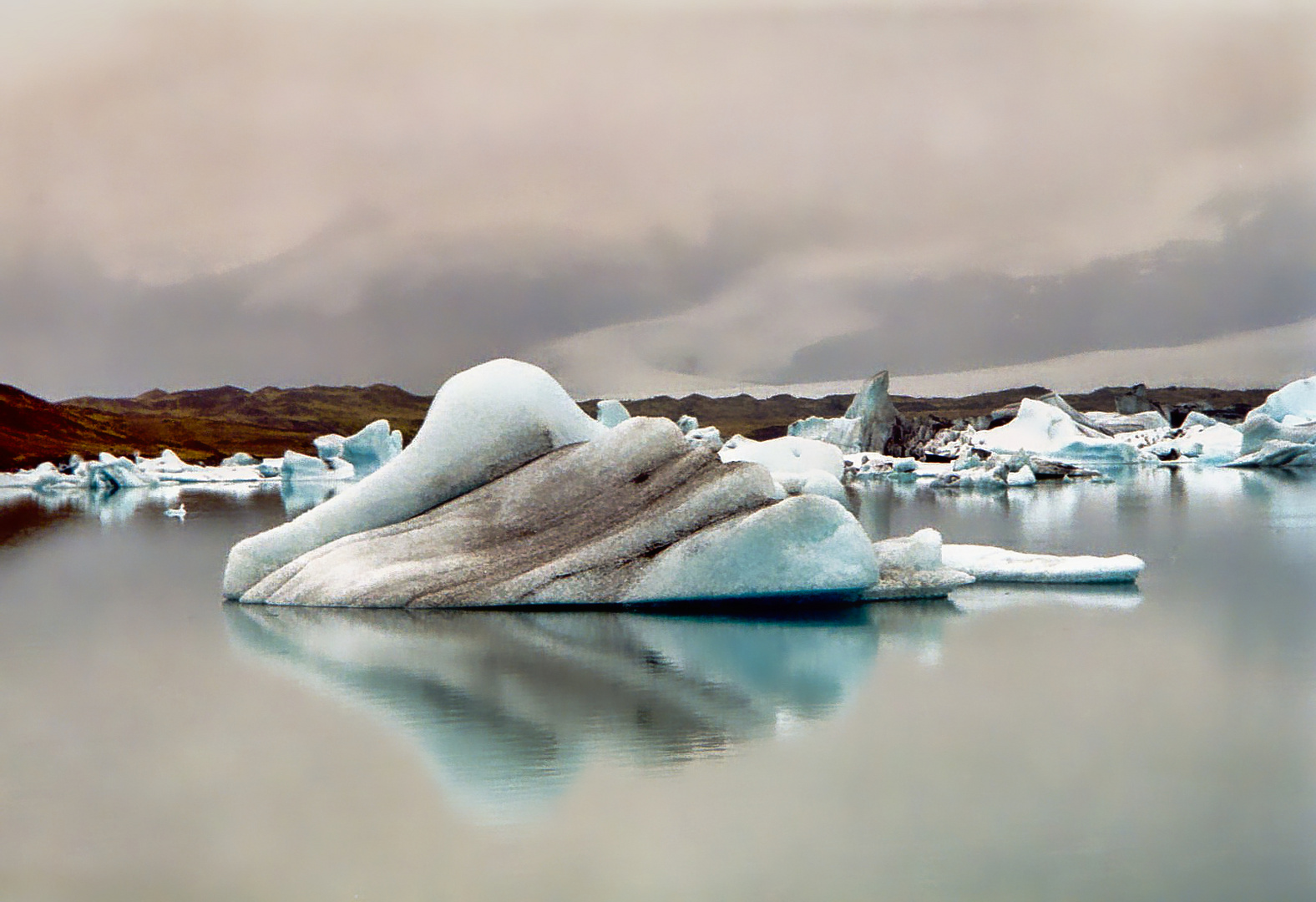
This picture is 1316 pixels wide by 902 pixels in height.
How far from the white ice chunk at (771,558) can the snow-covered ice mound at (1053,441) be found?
37.9 metres

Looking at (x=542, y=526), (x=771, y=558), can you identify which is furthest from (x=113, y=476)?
(x=771, y=558)

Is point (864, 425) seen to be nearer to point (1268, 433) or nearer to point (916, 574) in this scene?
point (1268, 433)

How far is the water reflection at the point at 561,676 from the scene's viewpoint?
22.2 feet

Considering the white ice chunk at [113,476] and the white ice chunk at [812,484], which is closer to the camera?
the white ice chunk at [812,484]

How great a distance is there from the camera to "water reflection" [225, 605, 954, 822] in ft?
22.2

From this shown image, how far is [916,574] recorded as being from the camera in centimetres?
1259

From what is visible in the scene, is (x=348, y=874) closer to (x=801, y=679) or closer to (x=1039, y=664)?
(x=801, y=679)

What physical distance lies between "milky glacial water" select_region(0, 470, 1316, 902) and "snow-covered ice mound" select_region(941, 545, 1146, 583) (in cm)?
35

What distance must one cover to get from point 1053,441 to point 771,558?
40.1 m

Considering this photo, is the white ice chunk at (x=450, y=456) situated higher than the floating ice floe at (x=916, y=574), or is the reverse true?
the white ice chunk at (x=450, y=456)

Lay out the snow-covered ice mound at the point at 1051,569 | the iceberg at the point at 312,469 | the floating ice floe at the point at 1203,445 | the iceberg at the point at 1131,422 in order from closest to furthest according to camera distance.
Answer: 1. the snow-covered ice mound at the point at 1051,569
2. the floating ice floe at the point at 1203,445
3. the iceberg at the point at 312,469
4. the iceberg at the point at 1131,422

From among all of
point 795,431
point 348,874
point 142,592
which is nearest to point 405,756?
point 348,874

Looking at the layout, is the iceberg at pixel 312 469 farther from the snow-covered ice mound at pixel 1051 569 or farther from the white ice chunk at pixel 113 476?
the snow-covered ice mound at pixel 1051 569

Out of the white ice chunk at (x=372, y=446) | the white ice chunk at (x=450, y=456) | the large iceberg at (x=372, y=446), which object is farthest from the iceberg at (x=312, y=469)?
the white ice chunk at (x=450, y=456)
